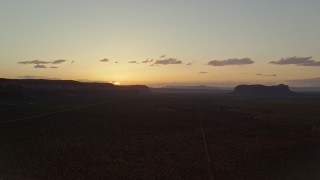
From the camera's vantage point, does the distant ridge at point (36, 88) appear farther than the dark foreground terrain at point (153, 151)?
Yes

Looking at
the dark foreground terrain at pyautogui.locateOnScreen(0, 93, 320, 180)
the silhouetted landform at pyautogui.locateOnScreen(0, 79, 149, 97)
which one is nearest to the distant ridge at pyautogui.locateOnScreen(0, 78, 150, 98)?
the silhouetted landform at pyautogui.locateOnScreen(0, 79, 149, 97)

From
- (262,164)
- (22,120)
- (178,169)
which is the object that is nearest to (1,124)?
(22,120)

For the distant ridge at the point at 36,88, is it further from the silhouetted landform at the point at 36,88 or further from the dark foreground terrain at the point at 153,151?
the dark foreground terrain at the point at 153,151

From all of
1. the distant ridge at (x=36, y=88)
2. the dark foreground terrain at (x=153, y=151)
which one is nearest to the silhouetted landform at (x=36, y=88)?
the distant ridge at (x=36, y=88)

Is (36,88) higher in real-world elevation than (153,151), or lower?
higher

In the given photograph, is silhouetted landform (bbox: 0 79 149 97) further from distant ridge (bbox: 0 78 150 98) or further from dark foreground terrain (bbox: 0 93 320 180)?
dark foreground terrain (bbox: 0 93 320 180)

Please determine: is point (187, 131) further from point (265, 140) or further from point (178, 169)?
point (178, 169)

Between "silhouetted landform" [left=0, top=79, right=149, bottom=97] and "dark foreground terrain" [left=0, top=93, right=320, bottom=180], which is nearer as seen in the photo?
"dark foreground terrain" [left=0, top=93, right=320, bottom=180]

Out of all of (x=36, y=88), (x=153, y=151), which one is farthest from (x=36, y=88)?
(x=153, y=151)

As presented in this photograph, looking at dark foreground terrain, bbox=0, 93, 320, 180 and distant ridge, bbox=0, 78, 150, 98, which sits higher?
distant ridge, bbox=0, 78, 150, 98

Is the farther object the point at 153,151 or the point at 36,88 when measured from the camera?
the point at 36,88

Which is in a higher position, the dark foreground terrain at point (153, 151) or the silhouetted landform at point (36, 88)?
the silhouetted landform at point (36, 88)

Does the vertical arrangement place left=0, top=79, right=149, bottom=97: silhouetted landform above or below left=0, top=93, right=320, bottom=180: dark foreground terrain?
above

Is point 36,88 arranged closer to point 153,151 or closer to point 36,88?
point 36,88
